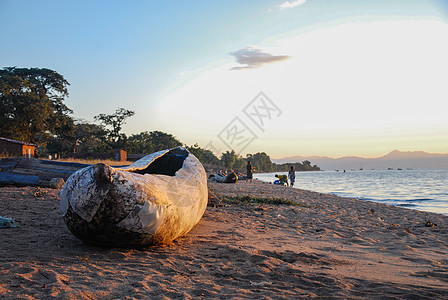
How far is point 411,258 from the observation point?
4469mm

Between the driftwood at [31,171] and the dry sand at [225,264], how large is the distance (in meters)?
2.98

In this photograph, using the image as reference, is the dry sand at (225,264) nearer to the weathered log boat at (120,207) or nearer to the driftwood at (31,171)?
the weathered log boat at (120,207)

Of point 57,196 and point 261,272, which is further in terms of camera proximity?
point 57,196

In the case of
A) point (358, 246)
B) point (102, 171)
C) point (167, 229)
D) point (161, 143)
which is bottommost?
point (358, 246)

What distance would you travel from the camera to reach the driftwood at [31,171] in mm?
9148

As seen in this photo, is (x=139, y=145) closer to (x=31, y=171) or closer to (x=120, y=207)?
(x=31, y=171)

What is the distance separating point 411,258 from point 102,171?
441 cm

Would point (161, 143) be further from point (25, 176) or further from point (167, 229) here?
point (167, 229)

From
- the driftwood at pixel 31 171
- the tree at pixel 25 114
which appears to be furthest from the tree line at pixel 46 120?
the driftwood at pixel 31 171

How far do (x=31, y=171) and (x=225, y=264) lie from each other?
8.08m

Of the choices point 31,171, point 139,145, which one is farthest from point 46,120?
point 31,171

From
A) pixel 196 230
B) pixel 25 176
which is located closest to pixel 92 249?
pixel 196 230

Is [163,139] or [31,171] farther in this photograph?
[163,139]

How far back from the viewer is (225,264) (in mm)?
3900
